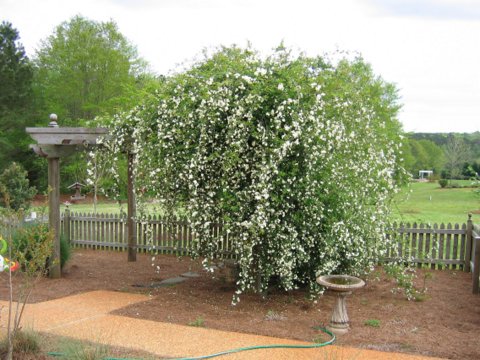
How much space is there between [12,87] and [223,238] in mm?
27397

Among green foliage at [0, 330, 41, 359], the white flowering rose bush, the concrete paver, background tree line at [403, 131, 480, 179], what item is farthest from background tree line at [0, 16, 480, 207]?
green foliage at [0, 330, 41, 359]

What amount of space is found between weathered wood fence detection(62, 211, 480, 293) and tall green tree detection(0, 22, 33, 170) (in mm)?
20877

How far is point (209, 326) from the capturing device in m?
5.82

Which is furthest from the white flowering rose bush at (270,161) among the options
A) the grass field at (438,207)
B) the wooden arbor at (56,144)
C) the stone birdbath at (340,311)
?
the grass field at (438,207)

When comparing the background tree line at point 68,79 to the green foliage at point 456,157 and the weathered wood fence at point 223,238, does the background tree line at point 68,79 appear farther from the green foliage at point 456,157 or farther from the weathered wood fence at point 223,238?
the green foliage at point 456,157

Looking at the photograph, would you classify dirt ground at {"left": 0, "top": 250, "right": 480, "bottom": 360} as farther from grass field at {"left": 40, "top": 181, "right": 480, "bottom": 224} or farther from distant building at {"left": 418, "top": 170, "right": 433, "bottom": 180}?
distant building at {"left": 418, "top": 170, "right": 433, "bottom": 180}

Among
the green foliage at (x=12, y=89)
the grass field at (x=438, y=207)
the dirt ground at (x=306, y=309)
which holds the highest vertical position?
the green foliage at (x=12, y=89)

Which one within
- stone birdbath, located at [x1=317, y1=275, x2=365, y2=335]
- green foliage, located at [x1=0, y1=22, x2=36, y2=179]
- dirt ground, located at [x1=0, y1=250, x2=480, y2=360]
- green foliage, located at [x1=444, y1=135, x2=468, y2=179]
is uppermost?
green foliage, located at [x1=0, y1=22, x2=36, y2=179]

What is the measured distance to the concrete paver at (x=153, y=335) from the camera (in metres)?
4.85

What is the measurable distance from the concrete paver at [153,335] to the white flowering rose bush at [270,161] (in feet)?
2.96

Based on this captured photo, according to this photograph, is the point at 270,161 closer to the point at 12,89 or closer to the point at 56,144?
the point at 56,144

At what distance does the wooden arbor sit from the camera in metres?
8.48

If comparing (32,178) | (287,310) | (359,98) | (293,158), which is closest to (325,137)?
(293,158)

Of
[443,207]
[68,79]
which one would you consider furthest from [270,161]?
[68,79]
